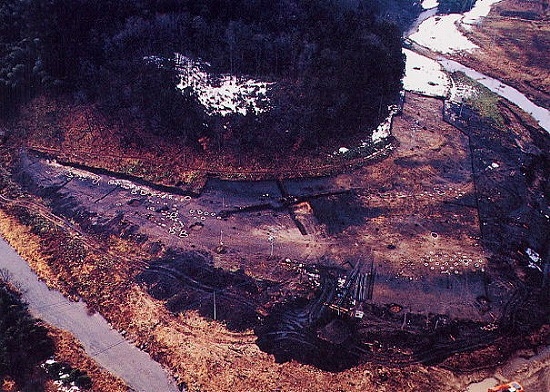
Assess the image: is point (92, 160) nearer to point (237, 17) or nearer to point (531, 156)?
point (237, 17)

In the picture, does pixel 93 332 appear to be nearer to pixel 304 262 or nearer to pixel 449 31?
pixel 304 262

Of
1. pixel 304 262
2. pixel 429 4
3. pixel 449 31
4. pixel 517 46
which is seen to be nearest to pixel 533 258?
pixel 304 262

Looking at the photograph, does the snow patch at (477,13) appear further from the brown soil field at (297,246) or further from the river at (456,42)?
the brown soil field at (297,246)

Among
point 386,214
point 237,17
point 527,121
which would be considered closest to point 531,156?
point 527,121

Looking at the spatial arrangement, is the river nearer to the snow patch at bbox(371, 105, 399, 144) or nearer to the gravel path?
the snow patch at bbox(371, 105, 399, 144)

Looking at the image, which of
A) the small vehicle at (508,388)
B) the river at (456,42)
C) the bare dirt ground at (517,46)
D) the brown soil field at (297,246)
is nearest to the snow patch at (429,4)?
the river at (456,42)
